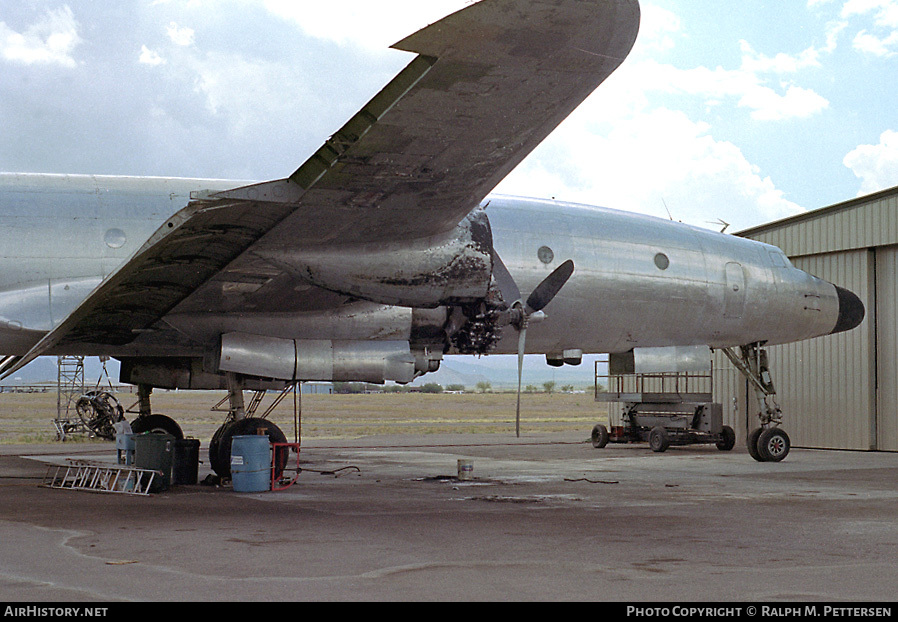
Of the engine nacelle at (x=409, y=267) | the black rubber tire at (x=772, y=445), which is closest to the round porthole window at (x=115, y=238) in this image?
the engine nacelle at (x=409, y=267)

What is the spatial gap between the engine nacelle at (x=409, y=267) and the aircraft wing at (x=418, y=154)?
192 millimetres

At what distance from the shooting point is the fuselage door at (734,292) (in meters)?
16.7

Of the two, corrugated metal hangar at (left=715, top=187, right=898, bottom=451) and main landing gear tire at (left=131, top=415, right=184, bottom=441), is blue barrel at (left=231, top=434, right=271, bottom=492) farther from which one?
corrugated metal hangar at (left=715, top=187, right=898, bottom=451)

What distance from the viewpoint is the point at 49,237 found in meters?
13.0

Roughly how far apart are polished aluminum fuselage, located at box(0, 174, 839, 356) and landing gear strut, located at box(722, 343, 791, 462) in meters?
0.55

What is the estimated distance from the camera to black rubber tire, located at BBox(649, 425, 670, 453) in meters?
23.6

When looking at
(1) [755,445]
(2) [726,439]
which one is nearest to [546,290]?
(1) [755,445]

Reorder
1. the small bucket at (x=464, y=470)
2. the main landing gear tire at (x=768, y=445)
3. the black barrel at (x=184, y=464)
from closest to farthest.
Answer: the black barrel at (x=184, y=464)
the small bucket at (x=464, y=470)
the main landing gear tire at (x=768, y=445)

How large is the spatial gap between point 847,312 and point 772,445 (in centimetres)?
322

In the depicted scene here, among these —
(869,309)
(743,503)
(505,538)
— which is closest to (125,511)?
(505,538)

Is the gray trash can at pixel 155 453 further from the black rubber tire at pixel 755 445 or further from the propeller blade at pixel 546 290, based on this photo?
the black rubber tire at pixel 755 445

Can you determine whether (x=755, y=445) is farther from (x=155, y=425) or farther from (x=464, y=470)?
(x=155, y=425)

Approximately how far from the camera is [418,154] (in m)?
9.12

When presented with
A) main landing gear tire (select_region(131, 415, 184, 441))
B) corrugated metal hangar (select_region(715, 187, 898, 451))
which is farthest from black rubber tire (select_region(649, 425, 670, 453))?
main landing gear tire (select_region(131, 415, 184, 441))
